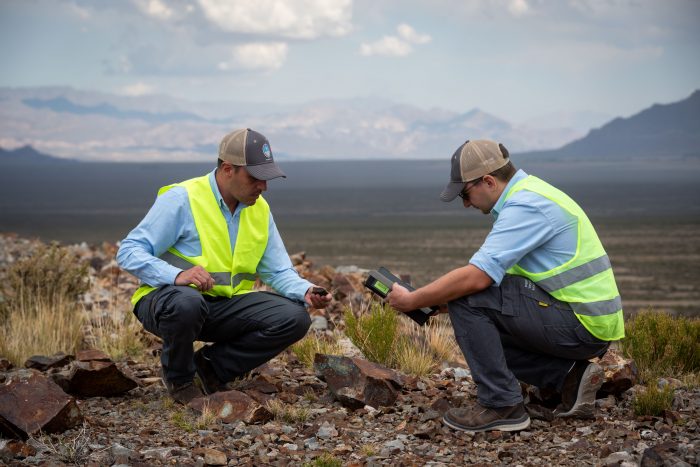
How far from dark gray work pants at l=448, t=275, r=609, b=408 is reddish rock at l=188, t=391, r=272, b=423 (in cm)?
134

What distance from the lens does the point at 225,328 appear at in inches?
247

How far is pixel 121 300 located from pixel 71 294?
1.02 metres

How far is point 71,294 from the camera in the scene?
1140cm

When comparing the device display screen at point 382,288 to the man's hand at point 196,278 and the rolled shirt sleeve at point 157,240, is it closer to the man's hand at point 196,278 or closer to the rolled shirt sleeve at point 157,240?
the man's hand at point 196,278

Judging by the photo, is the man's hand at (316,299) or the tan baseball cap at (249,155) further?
the man's hand at (316,299)

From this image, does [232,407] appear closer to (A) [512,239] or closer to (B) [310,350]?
(B) [310,350]

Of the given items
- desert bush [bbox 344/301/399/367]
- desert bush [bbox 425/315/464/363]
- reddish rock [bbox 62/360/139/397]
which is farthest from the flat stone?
desert bush [bbox 425/315/464/363]

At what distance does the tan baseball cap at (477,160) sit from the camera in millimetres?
5363

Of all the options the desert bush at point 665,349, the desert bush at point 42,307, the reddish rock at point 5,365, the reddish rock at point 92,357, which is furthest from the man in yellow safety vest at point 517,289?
the desert bush at point 42,307

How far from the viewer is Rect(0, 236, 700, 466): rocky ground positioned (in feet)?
16.3

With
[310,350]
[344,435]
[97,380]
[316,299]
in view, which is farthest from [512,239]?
[97,380]

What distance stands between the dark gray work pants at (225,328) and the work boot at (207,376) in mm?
40

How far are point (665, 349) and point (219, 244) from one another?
366 cm

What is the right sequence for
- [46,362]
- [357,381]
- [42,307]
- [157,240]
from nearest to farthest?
[157,240], [357,381], [46,362], [42,307]
